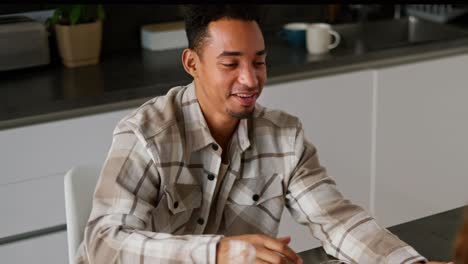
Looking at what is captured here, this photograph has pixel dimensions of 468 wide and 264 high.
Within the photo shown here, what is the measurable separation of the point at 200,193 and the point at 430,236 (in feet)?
1.38

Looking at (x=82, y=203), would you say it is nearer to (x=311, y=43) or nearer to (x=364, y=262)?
(x=364, y=262)

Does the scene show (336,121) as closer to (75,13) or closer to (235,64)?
(75,13)

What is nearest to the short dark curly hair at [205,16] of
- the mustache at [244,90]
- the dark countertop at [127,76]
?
the mustache at [244,90]

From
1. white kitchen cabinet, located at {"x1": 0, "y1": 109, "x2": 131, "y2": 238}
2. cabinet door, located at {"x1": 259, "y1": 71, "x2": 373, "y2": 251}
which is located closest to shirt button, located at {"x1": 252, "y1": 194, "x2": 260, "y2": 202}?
white kitchen cabinet, located at {"x1": 0, "y1": 109, "x2": 131, "y2": 238}

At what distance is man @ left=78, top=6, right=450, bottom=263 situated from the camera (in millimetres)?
1232

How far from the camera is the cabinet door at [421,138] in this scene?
99.6 inches

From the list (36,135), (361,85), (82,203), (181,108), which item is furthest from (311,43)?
(82,203)

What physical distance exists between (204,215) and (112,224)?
242 millimetres

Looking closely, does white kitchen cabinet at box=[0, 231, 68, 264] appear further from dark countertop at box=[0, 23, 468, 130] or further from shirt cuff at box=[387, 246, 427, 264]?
shirt cuff at box=[387, 246, 427, 264]

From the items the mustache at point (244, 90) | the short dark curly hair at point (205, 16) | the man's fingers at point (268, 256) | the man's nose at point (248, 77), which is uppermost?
the short dark curly hair at point (205, 16)

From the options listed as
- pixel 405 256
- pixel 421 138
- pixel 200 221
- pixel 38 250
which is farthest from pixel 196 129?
pixel 421 138

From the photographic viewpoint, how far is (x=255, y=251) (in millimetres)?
1081

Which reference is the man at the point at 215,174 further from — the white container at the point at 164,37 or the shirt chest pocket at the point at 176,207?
the white container at the point at 164,37

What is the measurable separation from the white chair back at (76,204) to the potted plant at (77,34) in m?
1.04
